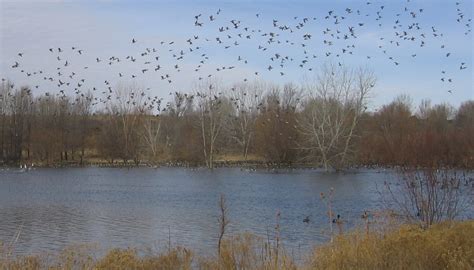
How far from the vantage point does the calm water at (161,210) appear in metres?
18.4

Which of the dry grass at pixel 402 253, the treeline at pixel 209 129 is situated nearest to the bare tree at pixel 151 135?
the treeline at pixel 209 129

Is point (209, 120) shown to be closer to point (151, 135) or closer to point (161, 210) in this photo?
point (151, 135)

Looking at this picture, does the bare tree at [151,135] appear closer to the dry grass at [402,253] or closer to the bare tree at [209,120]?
the bare tree at [209,120]

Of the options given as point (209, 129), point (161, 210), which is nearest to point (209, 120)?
point (209, 129)

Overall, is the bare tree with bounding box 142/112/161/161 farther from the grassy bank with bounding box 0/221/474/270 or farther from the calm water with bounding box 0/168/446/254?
the grassy bank with bounding box 0/221/474/270

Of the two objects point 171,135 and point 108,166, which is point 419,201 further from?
point 171,135

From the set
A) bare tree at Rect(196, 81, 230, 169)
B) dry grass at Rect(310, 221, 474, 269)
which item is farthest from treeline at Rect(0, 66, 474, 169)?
dry grass at Rect(310, 221, 474, 269)

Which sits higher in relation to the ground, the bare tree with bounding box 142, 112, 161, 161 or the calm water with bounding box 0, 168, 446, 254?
the bare tree with bounding box 142, 112, 161, 161

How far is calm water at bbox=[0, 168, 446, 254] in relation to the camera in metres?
18.4

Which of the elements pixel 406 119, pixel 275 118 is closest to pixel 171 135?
pixel 275 118

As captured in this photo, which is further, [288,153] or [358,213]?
[288,153]

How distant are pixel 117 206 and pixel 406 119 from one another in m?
53.8

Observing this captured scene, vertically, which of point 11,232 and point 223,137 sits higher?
point 223,137

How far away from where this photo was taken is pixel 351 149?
194ft
